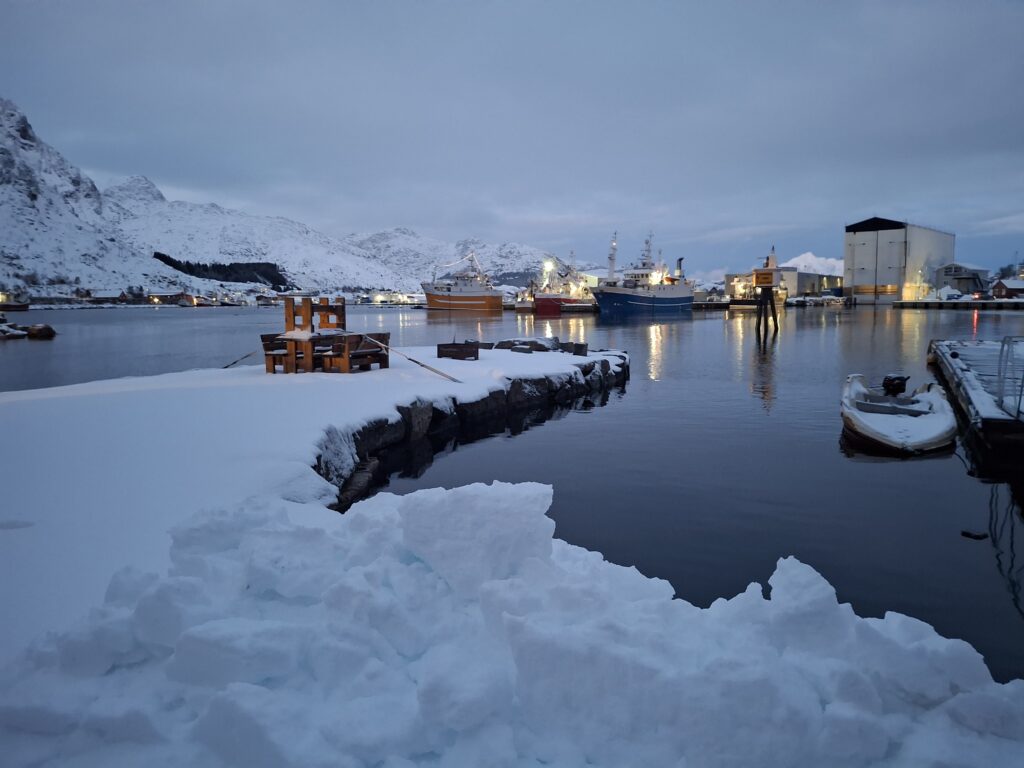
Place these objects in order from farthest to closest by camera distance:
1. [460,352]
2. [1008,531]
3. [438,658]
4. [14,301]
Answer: [14,301] < [460,352] < [1008,531] < [438,658]

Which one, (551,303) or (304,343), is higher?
(551,303)

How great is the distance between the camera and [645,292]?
7362cm

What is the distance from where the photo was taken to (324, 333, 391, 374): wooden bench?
561 inches

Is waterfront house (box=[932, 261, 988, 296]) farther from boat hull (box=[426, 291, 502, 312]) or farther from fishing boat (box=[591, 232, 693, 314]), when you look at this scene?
boat hull (box=[426, 291, 502, 312])

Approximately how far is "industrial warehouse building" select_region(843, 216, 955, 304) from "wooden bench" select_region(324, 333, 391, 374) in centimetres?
9111

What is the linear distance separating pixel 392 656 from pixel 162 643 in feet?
3.99

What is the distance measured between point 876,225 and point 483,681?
3971 inches

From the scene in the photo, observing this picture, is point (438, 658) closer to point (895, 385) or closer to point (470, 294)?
point (895, 385)

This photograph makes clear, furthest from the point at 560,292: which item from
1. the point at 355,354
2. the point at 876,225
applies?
the point at 355,354

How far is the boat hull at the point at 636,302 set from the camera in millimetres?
73562

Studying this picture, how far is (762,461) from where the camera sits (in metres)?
11.3

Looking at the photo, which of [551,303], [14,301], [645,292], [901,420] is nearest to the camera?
→ [901,420]

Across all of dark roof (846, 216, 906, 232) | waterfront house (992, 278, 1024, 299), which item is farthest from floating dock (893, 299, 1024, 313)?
dark roof (846, 216, 906, 232)

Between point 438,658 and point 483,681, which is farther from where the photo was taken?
point 438,658
